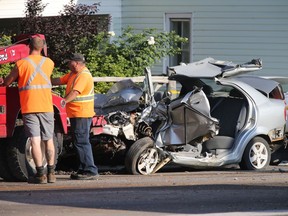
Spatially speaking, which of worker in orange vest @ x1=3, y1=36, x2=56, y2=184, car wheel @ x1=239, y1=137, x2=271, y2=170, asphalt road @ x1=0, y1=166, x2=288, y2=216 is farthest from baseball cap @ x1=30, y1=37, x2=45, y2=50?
car wheel @ x1=239, y1=137, x2=271, y2=170

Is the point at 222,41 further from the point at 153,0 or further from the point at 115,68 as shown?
the point at 115,68

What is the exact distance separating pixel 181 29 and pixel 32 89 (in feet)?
40.0

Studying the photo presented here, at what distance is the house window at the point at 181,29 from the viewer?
23.4m

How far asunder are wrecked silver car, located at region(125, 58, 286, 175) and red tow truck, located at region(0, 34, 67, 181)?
142cm

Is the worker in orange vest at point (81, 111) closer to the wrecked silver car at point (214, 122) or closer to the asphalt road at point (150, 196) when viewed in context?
the asphalt road at point (150, 196)

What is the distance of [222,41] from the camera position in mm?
22781

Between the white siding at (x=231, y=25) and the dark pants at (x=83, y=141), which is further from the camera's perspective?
the white siding at (x=231, y=25)

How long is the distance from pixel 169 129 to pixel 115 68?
5796mm

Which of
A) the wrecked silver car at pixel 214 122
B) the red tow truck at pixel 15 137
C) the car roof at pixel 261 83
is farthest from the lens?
the car roof at pixel 261 83

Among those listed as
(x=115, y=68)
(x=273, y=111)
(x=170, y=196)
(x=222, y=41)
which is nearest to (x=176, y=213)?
(x=170, y=196)

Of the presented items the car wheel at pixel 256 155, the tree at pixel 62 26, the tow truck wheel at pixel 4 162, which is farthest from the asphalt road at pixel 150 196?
the tree at pixel 62 26

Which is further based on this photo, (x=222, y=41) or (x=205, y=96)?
(x=222, y=41)

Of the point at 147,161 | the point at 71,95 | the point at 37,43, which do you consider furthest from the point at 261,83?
the point at 37,43

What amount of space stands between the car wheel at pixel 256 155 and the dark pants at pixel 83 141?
3.21m
